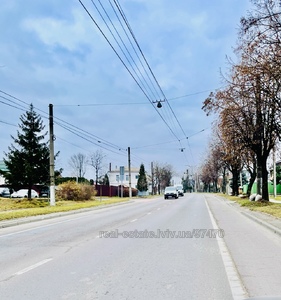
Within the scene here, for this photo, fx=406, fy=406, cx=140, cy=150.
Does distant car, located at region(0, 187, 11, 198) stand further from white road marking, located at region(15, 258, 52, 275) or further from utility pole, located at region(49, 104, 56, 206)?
white road marking, located at region(15, 258, 52, 275)

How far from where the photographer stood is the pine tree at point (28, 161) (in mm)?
42531

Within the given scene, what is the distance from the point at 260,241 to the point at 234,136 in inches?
764

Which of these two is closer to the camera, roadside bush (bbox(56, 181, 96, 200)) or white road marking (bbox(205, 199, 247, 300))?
white road marking (bbox(205, 199, 247, 300))

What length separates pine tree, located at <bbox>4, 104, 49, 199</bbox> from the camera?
42531mm

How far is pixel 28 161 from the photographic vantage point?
141 ft

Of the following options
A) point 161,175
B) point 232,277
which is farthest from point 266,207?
point 161,175

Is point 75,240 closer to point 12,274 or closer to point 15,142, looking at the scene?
point 12,274

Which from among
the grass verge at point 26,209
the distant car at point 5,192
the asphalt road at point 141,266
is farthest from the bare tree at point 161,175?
the asphalt road at point 141,266

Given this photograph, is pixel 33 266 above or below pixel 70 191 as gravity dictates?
below

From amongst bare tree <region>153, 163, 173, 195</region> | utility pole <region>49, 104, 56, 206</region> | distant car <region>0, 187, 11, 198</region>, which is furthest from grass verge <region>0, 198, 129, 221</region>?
bare tree <region>153, 163, 173, 195</region>

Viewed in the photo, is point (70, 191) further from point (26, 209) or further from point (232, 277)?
point (232, 277)

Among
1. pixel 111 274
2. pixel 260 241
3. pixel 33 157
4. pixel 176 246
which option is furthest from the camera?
pixel 33 157

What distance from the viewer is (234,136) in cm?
3052

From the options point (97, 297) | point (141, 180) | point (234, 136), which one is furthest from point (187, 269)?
point (141, 180)
